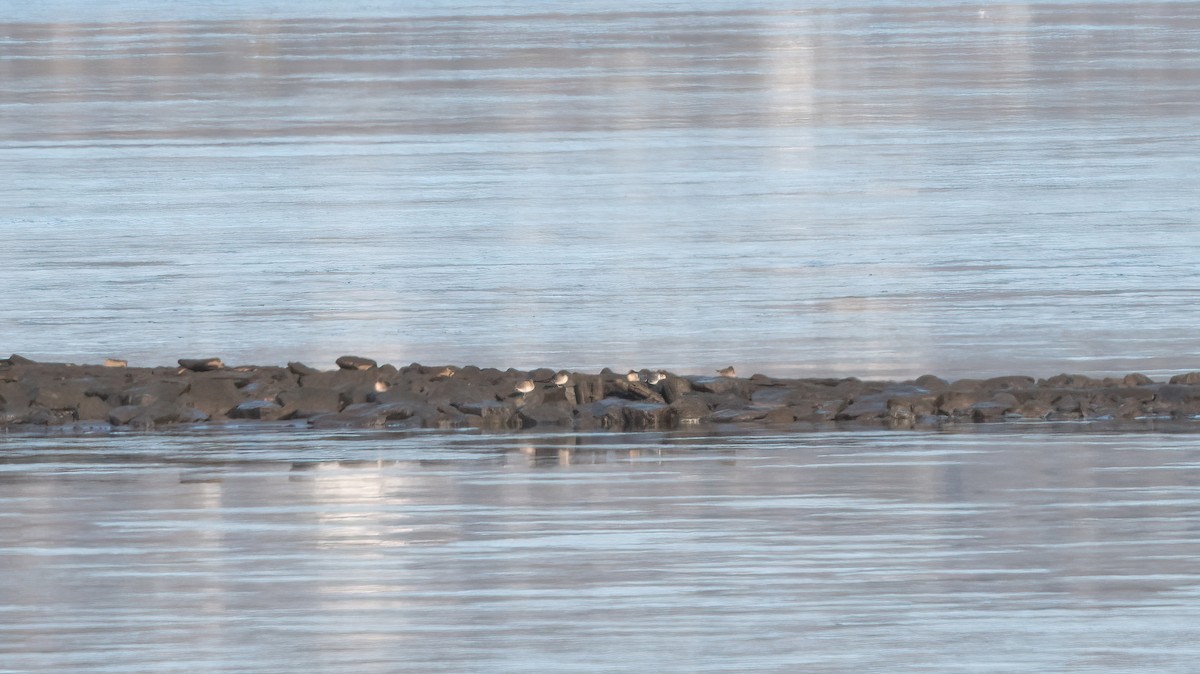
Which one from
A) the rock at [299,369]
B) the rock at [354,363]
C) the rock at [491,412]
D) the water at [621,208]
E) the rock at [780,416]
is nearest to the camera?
the rock at [780,416]

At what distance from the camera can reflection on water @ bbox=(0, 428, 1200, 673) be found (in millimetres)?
6926

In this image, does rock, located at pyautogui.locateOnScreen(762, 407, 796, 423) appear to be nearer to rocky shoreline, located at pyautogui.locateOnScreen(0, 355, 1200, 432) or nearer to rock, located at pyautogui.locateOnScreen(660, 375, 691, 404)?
rocky shoreline, located at pyautogui.locateOnScreen(0, 355, 1200, 432)

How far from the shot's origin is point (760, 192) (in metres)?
21.9

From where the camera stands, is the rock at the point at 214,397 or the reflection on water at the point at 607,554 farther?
the rock at the point at 214,397

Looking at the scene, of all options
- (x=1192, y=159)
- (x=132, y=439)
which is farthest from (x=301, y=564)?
(x=1192, y=159)

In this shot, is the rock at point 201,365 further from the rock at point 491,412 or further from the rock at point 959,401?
the rock at point 959,401

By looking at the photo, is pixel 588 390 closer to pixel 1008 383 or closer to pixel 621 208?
pixel 1008 383

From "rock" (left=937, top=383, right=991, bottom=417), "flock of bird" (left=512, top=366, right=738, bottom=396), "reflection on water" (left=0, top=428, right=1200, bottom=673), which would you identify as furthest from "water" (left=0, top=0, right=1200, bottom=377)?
"reflection on water" (left=0, top=428, right=1200, bottom=673)

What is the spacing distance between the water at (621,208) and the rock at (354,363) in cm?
85

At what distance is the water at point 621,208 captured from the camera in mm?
14312

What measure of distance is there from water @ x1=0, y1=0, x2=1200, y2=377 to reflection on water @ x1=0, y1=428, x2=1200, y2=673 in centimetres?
287

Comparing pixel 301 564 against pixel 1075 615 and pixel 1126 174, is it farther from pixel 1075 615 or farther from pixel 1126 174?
pixel 1126 174

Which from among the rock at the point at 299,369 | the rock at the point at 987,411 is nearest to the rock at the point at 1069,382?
the rock at the point at 987,411

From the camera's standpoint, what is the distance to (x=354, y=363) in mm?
12477
